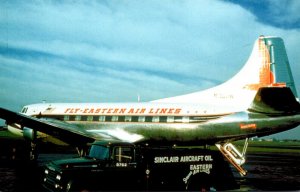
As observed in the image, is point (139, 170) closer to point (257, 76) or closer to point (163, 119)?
point (163, 119)

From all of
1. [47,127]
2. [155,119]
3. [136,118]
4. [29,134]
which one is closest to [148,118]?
[155,119]

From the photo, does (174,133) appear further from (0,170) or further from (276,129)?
(0,170)

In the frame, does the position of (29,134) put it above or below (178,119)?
below

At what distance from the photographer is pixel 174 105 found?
24.7 metres

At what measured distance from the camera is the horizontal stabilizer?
1830 centimetres

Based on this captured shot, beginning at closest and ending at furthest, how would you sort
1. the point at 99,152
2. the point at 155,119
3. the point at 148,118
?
the point at 99,152, the point at 155,119, the point at 148,118

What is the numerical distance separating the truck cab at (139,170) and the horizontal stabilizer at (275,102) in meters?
8.01

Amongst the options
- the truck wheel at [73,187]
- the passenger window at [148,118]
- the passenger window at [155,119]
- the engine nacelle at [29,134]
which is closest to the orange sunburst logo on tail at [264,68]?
the passenger window at [155,119]

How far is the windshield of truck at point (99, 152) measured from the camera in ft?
38.0

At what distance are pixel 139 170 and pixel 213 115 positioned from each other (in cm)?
1222

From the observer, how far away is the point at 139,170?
1127cm

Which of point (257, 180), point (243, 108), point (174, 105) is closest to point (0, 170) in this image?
point (174, 105)

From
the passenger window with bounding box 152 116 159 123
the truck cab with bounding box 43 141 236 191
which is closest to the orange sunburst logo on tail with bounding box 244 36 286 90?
the passenger window with bounding box 152 116 159 123

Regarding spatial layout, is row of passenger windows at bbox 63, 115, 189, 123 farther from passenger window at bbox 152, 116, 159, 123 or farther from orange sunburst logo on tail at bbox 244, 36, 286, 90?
orange sunburst logo on tail at bbox 244, 36, 286, 90
